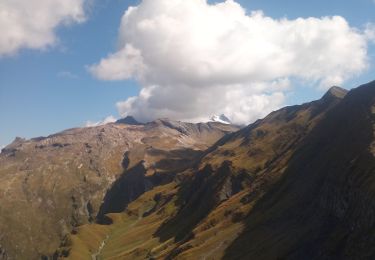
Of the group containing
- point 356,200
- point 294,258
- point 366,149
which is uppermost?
point 366,149

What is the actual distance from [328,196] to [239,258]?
140 ft

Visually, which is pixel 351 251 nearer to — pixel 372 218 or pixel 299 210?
pixel 372 218

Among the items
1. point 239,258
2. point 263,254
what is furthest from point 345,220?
point 239,258

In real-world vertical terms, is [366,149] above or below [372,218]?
above

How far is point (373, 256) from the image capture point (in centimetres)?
11231

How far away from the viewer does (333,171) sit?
193 m

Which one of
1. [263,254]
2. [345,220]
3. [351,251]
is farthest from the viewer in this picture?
[263,254]

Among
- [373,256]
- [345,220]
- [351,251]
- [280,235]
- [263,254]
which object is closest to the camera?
[373,256]

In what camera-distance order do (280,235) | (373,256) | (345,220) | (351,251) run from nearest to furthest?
(373,256) → (351,251) → (345,220) → (280,235)

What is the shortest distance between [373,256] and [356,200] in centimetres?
4382

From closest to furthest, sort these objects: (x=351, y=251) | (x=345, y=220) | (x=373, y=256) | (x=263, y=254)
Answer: (x=373, y=256) < (x=351, y=251) < (x=345, y=220) < (x=263, y=254)

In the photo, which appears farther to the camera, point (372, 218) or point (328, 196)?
point (328, 196)

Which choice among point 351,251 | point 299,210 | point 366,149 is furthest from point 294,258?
point 366,149

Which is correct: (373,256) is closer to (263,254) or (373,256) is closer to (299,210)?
(263,254)
